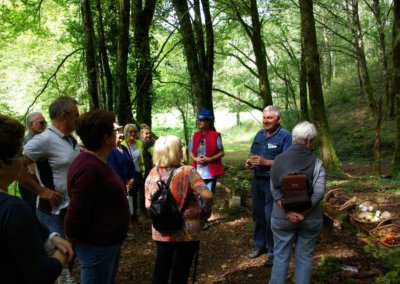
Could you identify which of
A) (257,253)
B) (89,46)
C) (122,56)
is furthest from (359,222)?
(89,46)

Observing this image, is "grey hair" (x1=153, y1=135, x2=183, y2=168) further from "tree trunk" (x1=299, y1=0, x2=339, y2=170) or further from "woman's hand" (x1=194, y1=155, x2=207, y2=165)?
"tree trunk" (x1=299, y1=0, x2=339, y2=170)

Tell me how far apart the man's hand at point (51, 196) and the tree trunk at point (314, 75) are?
9.18 meters

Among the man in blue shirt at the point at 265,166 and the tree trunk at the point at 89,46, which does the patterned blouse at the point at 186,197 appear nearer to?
the man in blue shirt at the point at 265,166

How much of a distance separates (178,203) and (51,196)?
3.81 feet

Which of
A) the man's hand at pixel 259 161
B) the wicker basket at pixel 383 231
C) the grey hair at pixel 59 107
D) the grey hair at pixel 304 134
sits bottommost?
the wicker basket at pixel 383 231

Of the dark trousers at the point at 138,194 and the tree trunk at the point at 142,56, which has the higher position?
the tree trunk at the point at 142,56

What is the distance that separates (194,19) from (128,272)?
34.3ft

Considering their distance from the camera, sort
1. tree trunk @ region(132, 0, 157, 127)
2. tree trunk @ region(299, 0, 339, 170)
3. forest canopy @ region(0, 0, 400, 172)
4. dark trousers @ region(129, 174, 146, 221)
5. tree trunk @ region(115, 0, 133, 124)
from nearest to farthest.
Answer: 1. dark trousers @ region(129, 174, 146, 221)
2. tree trunk @ region(115, 0, 133, 124)
3. forest canopy @ region(0, 0, 400, 172)
4. tree trunk @ region(132, 0, 157, 127)
5. tree trunk @ region(299, 0, 339, 170)

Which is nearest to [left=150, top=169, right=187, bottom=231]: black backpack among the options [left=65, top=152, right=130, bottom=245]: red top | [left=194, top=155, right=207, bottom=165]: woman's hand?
[left=65, top=152, right=130, bottom=245]: red top

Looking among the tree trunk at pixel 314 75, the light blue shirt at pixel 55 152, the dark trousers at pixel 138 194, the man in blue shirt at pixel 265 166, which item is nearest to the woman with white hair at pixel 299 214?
the man in blue shirt at pixel 265 166

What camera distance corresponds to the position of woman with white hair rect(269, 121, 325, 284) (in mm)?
3592

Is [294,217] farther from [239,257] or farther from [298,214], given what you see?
[239,257]

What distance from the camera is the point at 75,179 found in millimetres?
2688

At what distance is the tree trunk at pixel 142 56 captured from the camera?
34.0 feet
